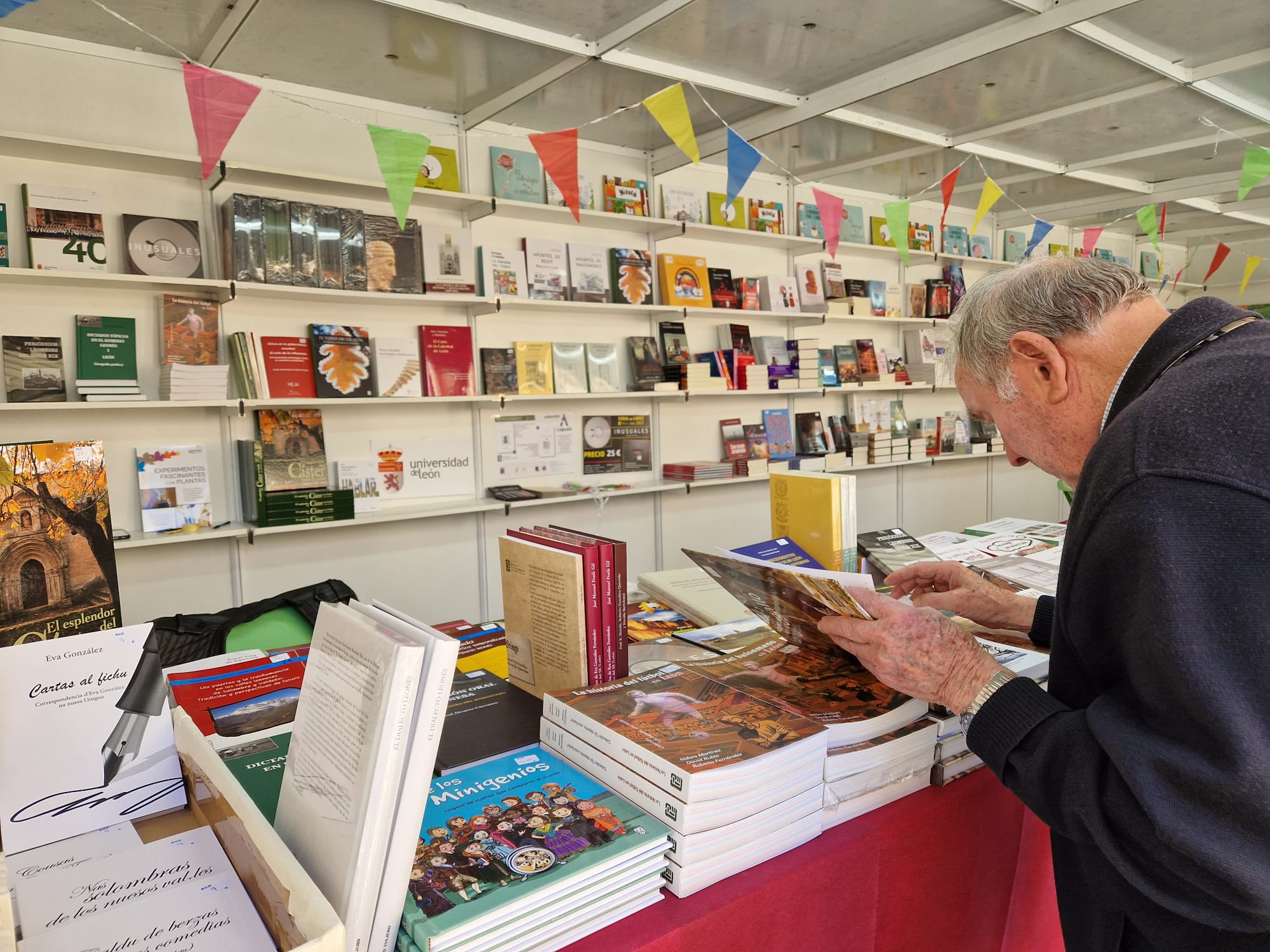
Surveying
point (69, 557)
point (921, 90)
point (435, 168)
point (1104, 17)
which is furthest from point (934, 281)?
point (69, 557)

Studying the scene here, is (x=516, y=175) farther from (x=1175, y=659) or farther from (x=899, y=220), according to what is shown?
(x=1175, y=659)

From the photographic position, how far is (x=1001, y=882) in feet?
4.24

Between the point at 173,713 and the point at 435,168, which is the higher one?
the point at 435,168

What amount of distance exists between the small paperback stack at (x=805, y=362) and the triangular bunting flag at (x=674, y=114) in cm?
203

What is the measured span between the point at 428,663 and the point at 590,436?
352 cm

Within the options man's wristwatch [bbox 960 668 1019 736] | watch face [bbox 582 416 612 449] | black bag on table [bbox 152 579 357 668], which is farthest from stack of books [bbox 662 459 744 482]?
man's wristwatch [bbox 960 668 1019 736]

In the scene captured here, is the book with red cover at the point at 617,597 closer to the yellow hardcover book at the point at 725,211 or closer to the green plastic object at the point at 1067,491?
the green plastic object at the point at 1067,491

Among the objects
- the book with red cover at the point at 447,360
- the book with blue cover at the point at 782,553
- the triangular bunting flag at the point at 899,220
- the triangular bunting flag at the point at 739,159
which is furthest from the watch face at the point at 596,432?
the book with blue cover at the point at 782,553

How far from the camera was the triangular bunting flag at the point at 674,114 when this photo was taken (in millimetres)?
2771

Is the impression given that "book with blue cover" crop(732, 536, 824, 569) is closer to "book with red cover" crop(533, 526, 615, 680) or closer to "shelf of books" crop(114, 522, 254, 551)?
"book with red cover" crop(533, 526, 615, 680)

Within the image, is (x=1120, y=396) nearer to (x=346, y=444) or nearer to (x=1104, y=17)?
(x=1104, y=17)

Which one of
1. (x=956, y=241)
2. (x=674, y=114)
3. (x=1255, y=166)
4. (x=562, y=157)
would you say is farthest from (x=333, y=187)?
(x=956, y=241)

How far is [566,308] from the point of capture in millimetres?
3977

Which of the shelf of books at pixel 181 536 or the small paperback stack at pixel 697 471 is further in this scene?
the small paperback stack at pixel 697 471
